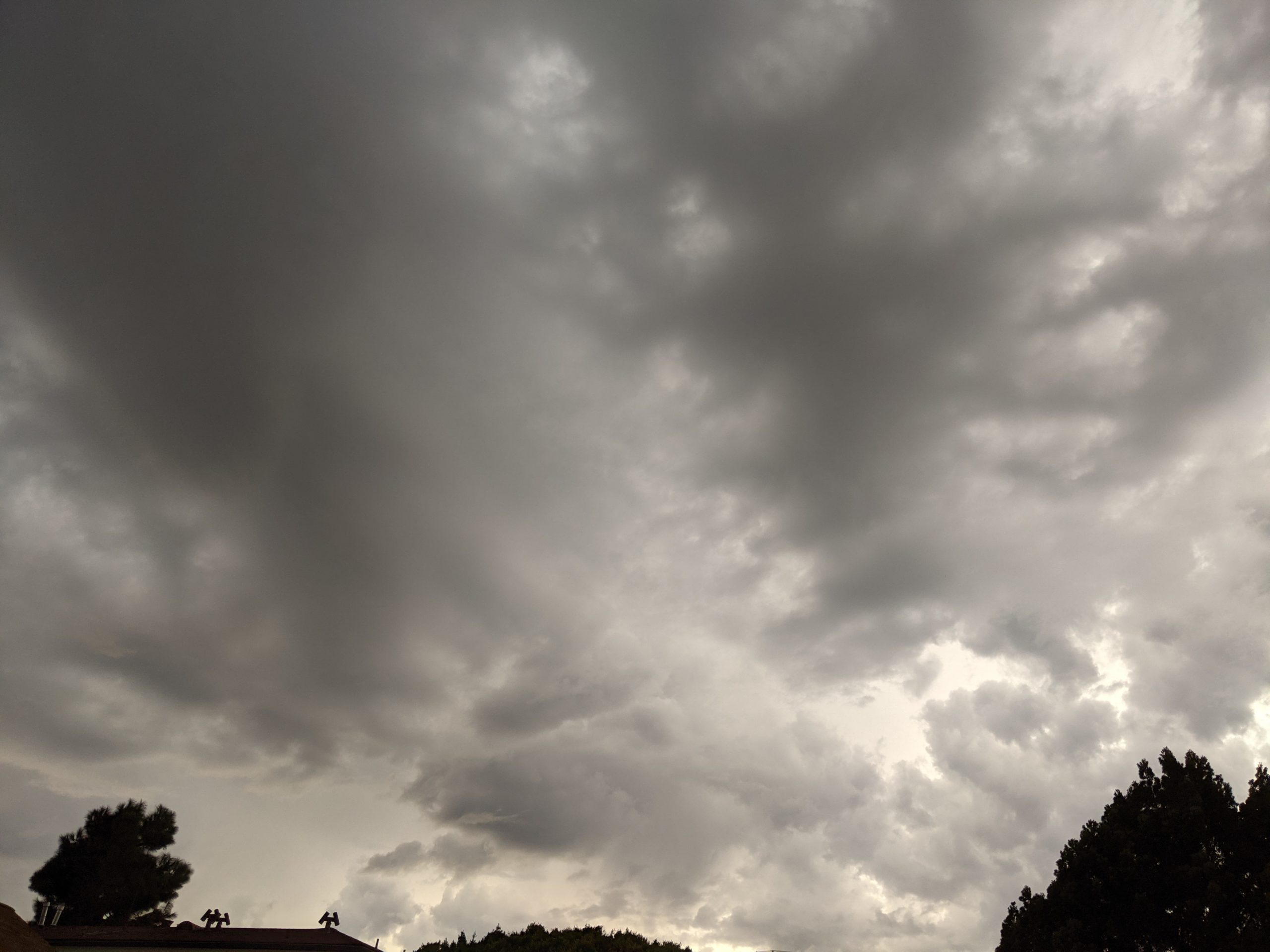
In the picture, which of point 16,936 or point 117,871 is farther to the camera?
point 117,871

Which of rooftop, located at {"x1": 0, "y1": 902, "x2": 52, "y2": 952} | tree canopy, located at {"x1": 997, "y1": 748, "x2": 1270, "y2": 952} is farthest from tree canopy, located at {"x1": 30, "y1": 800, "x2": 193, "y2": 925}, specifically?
tree canopy, located at {"x1": 997, "y1": 748, "x2": 1270, "y2": 952}

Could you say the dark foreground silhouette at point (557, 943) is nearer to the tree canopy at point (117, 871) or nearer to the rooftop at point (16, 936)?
the rooftop at point (16, 936)

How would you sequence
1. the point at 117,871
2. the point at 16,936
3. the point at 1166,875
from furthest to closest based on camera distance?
the point at 117,871 < the point at 16,936 < the point at 1166,875

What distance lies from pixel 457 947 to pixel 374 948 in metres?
7.02

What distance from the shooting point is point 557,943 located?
1363 inches

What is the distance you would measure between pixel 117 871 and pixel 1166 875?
262 feet

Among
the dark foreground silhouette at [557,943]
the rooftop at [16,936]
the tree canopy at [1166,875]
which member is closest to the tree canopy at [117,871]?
the rooftop at [16,936]

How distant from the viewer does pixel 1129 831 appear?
3494 cm

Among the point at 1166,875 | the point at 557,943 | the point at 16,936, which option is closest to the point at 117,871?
the point at 16,936

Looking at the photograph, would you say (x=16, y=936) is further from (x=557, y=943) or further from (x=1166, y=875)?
(x=1166, y=875)

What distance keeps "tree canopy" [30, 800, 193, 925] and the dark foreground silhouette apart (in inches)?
1806

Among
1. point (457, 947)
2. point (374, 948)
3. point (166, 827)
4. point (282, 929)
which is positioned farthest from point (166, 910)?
point (457, 947)

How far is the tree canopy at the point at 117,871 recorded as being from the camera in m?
64.8

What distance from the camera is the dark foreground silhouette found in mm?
33969
